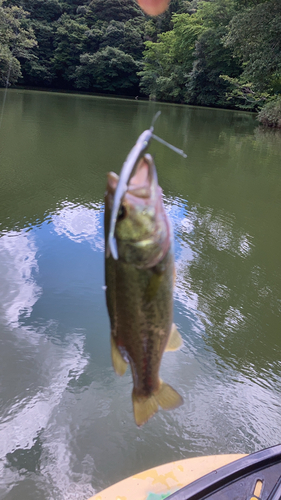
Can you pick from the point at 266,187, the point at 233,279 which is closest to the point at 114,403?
the point at 233,279

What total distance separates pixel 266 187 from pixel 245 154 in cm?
403

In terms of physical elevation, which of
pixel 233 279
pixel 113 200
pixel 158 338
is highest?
pixel 113 200

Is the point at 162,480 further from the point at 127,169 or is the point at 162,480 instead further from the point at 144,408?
the point at 127,169

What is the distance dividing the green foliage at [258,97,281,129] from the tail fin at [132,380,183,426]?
22916 mm

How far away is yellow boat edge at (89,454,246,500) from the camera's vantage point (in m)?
2.27

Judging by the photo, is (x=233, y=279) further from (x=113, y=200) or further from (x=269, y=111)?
(x=269, y=111)

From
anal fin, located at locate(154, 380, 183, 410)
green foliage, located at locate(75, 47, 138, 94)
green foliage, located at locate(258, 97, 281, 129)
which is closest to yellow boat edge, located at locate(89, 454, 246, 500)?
anal fin, located at locate(154, 380, 183, 410)

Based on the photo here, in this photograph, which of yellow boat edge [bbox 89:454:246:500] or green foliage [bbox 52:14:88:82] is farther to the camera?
green foliage [bbox 52:14:88:82]

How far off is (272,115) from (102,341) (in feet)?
70.1

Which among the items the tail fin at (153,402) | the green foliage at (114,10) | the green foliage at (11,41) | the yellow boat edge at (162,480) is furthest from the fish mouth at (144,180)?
the green foliage at (114,10)

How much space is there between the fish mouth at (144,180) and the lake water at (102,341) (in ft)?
8.87

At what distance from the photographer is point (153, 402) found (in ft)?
2.84

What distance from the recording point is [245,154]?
12.5 meters

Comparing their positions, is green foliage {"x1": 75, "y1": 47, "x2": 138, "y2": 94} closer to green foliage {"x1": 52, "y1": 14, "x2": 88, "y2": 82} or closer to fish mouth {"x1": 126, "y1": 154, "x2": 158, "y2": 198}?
green foliage {"x1": 52, "y1": 14, "x2": 88, "y2": 82}
